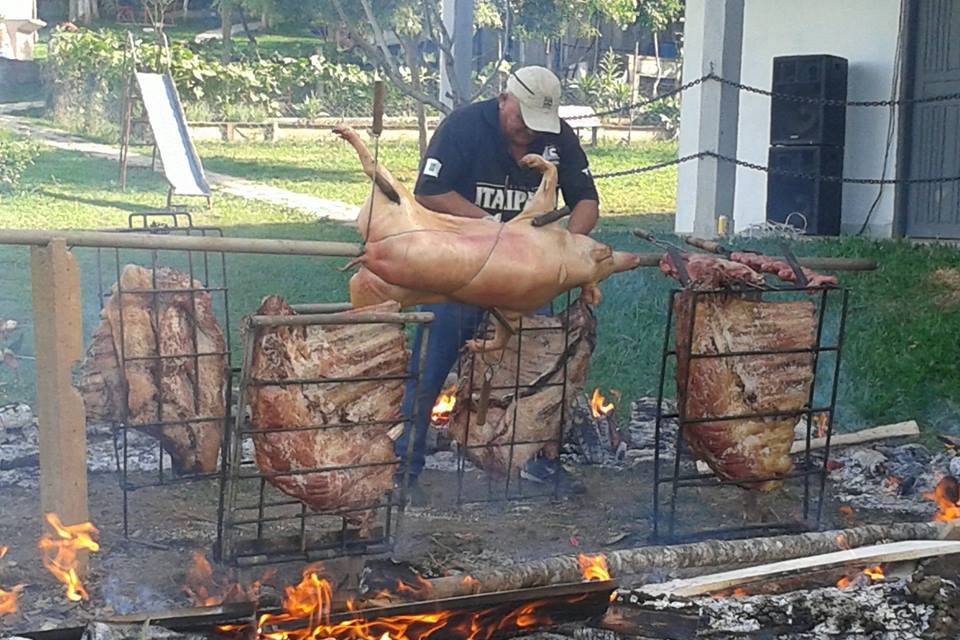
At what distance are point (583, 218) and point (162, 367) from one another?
77.4 inches

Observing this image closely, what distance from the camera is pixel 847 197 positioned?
1323 centimetres

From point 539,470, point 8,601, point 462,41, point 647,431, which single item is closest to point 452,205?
point 539,470

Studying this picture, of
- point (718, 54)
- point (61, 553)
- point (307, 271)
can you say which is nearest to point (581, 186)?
point (61, 553)

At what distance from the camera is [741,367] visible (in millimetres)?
4840

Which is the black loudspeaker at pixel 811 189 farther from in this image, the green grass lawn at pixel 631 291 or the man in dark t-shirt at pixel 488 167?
the man in dark t-shirt at pixel 488 167

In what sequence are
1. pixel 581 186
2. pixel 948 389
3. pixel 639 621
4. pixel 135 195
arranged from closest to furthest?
pixel 639 621, pixel 581 186, pixel 948 389, pixel 135 195

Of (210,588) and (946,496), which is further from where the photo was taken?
(946,496)

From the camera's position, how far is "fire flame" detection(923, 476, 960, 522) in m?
5.45

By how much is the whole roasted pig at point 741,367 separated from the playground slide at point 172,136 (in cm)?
1072

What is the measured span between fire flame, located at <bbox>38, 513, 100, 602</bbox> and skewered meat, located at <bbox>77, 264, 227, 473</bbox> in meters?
0.72

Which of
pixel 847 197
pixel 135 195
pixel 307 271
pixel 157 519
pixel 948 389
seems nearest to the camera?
pixel 157 519

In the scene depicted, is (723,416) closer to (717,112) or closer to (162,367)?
(162,367)

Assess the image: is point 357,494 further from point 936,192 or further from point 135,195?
point 135,195

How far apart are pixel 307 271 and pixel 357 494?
7999 millimetres
